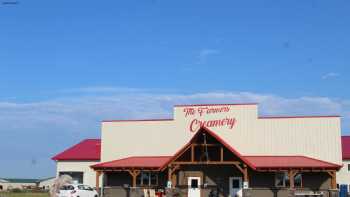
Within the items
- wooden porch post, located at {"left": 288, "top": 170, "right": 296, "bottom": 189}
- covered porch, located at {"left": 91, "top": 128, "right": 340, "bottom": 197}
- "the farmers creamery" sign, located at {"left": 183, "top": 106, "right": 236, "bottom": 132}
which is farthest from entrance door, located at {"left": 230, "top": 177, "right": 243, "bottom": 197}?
"the farmers creamery" sign, located at {"left": 183, "top": 106, "right": 236, "bottom": 132}

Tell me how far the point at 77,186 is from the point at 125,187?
11.8ft

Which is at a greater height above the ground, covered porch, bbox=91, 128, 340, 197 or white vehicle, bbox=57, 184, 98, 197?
covered porch, bbox=91, 128, 340, 197

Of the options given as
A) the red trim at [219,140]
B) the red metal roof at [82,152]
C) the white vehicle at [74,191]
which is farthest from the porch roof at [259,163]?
the red metal roof at [82,152]

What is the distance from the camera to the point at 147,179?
140 ft

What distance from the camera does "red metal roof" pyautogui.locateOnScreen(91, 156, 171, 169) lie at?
40562 mm

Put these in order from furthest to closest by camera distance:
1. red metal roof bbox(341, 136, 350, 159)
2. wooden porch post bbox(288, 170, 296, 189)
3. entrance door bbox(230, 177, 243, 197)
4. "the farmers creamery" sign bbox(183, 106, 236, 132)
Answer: red metal roof bbox(341, 136, 350, 159) → "the farmers creamery" sign bbox(183, 106, 236, 132) → entrance door bbox(230, 177, 243, 197) → wooden porch post bbox(288, 170, 296, 189)

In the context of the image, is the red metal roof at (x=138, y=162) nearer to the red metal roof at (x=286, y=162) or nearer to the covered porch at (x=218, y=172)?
the covered porch at (x=218, y=172)

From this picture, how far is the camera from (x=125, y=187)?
42250mm

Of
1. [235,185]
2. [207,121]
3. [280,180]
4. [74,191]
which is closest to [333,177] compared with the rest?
[280,180]

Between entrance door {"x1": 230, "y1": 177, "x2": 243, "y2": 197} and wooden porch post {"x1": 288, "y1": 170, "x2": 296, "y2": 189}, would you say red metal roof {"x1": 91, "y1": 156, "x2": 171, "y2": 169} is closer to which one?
entrance door {"x1": 230, "y1": 177, "x2": 243, "y2": 197}

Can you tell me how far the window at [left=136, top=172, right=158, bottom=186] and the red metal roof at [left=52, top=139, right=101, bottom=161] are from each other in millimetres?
6893

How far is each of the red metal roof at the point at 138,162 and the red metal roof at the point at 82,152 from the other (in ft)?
18.8

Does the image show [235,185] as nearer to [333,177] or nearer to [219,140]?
[219,140]

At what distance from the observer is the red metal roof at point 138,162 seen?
133 feet
